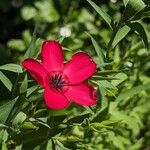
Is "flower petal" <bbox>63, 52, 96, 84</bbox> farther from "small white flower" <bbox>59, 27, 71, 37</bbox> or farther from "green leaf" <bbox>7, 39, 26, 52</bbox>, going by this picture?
"green leaf" <bbox>7, 39, 26, 52</bbox>

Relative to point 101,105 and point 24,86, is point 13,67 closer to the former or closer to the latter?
point 24,86

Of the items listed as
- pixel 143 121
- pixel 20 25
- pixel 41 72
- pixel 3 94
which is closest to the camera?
pixel 41 72

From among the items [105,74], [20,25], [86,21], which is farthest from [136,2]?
[20,25]

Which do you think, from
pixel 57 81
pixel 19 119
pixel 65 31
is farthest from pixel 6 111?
pixel 65 31

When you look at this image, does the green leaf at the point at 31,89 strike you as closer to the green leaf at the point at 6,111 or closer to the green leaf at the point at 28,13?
the green leaf at the point at 6,111

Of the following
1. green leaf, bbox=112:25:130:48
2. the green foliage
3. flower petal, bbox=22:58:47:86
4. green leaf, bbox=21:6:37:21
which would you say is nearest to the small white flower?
the green foliage

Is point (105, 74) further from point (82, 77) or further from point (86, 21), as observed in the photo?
point (86, 21)

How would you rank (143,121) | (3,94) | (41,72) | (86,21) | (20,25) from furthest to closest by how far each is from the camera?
(20,25) → (86,21) → (143,121) → (3,94) → (41,72)

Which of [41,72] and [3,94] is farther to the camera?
[3,94]
